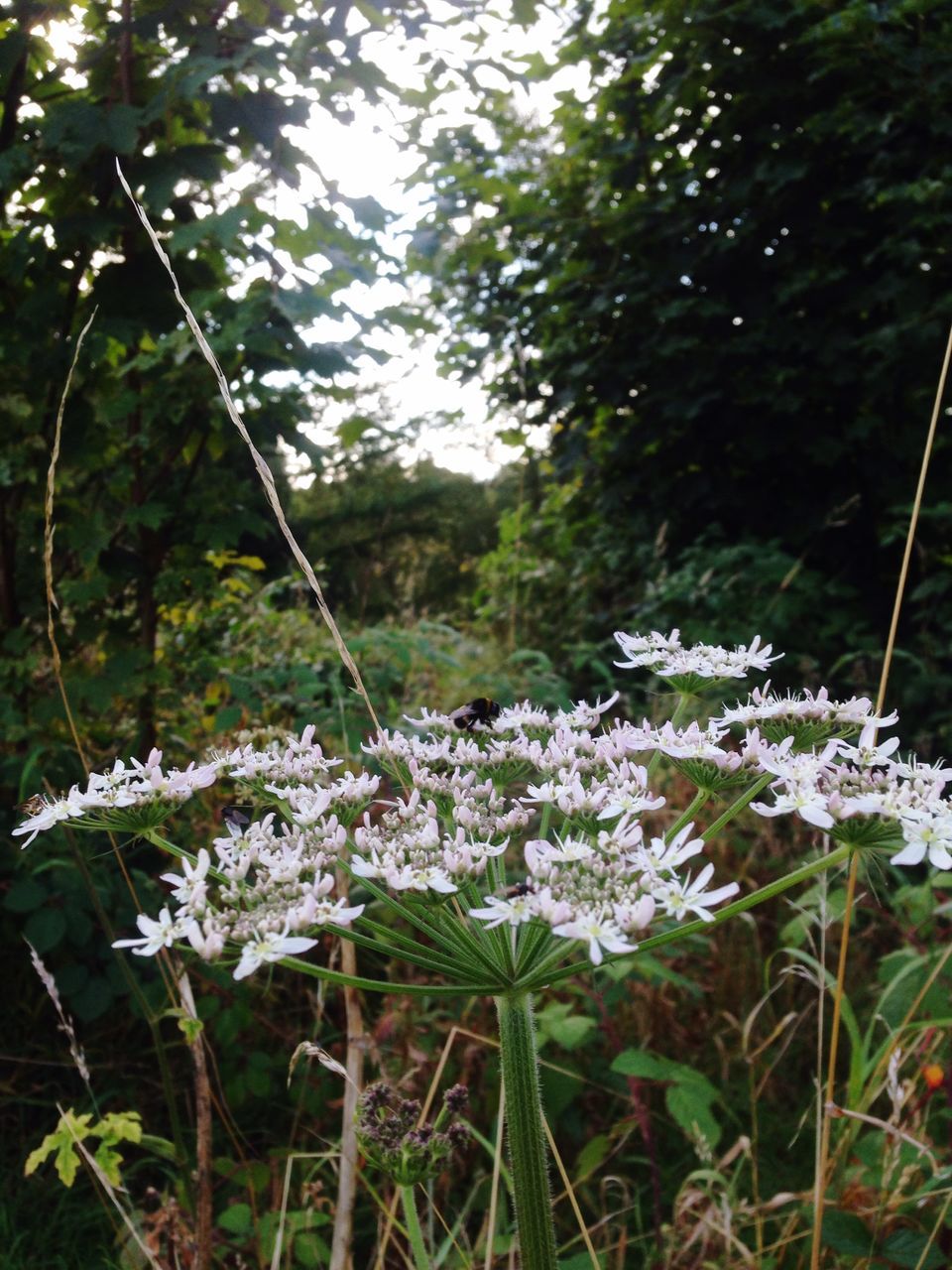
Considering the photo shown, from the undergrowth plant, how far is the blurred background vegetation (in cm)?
66

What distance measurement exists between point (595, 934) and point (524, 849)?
312 millimetres

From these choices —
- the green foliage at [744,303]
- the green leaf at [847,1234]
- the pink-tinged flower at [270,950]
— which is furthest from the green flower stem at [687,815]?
the green foliage at [744,303]

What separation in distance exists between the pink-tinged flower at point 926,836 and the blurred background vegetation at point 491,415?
0.98 meters

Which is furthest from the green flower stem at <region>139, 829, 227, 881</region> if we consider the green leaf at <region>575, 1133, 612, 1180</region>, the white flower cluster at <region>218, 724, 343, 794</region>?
the green leaf at <region>575, 1133, 612, 1180</region>

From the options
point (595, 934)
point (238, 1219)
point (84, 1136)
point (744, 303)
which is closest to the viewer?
point (595, 934)

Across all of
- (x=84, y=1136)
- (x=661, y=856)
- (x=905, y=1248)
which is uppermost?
(x=661, y=856)

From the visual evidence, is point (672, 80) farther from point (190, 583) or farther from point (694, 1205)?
point (694, 1205)

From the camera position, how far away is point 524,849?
1.35m

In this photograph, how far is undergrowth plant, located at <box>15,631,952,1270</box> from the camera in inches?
43.9

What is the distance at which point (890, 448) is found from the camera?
5309 mm

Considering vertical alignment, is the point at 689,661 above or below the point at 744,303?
below

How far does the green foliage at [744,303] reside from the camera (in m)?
4.92

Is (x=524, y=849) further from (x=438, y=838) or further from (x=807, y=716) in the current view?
(x=807, y=716)


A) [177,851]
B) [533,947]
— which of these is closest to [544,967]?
[533,947]
